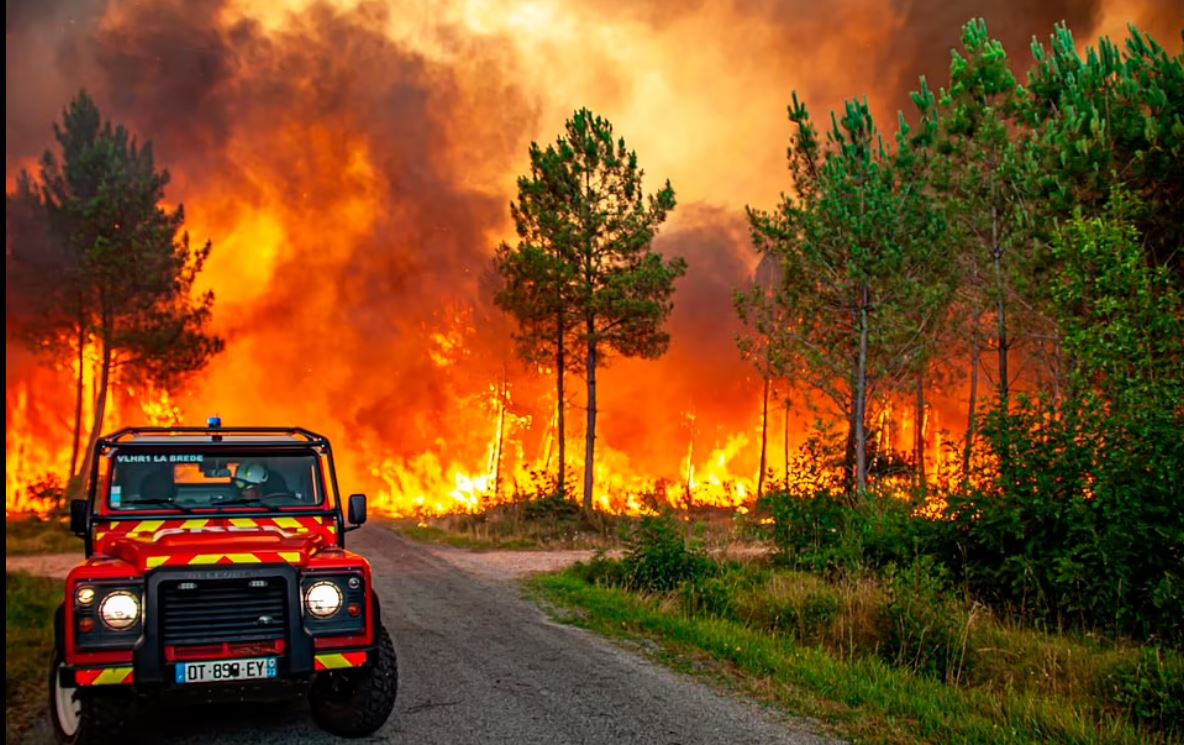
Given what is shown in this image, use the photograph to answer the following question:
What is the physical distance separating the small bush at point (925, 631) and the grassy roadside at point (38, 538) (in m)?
18.5

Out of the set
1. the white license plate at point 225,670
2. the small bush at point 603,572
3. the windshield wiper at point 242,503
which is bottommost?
the small bush at point 603,572

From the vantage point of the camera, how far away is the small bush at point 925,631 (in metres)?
9.17

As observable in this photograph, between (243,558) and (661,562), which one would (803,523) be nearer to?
(661,562)

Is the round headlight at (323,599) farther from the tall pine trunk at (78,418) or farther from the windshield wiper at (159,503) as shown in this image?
the tall pine trunk at (78,418)

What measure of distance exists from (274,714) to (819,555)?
1038cm

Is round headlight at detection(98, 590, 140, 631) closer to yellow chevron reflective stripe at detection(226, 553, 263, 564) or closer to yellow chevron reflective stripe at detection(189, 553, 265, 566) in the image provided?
yellow chevron reflective stripe at detection(189, 553, 265, 566)

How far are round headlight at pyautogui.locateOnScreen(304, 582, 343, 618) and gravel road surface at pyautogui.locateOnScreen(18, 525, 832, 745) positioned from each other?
3.90ft

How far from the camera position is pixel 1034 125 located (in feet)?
63.4

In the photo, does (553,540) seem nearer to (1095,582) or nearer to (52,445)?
(1095,582)

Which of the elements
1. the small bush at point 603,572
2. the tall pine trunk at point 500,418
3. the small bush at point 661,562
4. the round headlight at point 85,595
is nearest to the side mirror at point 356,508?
the round headlight at point 85,595

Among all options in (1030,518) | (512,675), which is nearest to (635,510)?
(1030,518)

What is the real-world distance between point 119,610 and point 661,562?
958 cm

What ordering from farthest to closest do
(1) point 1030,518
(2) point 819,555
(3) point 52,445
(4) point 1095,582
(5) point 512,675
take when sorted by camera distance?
(3) point 52,445, (2) point 819,555, (1) point 1030,518, (4) point 1095,582, (5) point 512,675

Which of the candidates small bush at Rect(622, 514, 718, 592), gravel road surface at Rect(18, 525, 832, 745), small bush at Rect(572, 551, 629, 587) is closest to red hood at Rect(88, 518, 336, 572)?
gravel road surface at Rect(18, 525, 832, 745)
